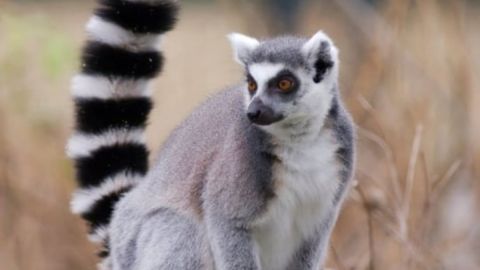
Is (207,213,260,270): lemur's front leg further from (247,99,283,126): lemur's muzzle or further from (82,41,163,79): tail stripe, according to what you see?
(82,41,163,79): tail stripe

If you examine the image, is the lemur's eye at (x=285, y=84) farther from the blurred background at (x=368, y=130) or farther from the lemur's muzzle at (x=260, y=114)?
the blurred background at (x=368, y=130)

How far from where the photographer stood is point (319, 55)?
4.36 meters

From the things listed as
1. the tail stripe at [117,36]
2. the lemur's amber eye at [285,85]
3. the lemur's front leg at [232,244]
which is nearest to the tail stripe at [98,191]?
the tail stripe at [117,36]

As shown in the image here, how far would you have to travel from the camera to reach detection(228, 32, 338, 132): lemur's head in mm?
4254

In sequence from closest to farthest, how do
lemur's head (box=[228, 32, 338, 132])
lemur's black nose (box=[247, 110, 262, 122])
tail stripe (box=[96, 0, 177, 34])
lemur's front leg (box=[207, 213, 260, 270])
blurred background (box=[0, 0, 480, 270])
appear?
lemur's black nose (box=[247, 110, 262, 122]) < lemur's head (box=[228, 32, 338, 132]) < lemur's front leg (box=[207, 213, 260, 270]) < tail stripe (box=[96, 0, 177, 34]) < blurred background (box=[0, 0, 480, 270])

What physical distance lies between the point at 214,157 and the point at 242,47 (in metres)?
0.42

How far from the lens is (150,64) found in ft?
16.1

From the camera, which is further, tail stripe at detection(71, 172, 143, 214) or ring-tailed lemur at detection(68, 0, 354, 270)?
tail stripe at detection(71, 172, 143, 214)

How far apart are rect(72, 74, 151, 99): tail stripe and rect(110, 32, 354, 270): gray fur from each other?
0.23m

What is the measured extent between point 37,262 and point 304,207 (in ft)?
10.5

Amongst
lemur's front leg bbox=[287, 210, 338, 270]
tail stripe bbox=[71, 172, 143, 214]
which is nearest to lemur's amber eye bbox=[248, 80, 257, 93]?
lemur's front leg bbox=[287, 210, 338, 270]

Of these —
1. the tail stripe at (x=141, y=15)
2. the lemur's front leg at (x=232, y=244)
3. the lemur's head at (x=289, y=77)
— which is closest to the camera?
the lemur's head at (x=289, y=77)

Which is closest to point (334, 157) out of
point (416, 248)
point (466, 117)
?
point (416, 248)

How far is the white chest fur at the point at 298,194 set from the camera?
432 centimetres
